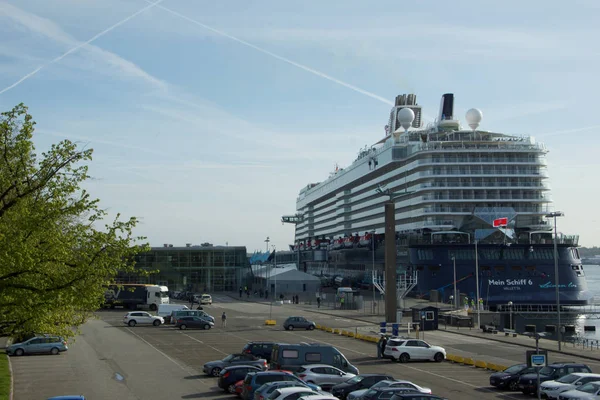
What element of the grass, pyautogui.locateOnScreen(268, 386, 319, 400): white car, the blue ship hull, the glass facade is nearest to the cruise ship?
the blue ship hull

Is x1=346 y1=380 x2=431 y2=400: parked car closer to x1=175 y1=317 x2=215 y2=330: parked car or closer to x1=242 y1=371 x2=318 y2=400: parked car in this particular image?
x1=242 y1=371 x2=318 y2=400: parked car

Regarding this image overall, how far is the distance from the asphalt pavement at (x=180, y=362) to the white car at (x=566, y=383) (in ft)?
3.24

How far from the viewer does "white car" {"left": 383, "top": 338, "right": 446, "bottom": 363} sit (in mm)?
34594

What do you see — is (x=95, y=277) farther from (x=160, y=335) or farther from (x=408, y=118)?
(x=408, y=118)

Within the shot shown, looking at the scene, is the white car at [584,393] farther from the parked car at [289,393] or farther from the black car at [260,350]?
the black car at [260,350]

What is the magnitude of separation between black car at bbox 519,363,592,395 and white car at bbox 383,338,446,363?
8135 mm

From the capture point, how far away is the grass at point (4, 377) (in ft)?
74.6

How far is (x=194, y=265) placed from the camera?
10431 cm

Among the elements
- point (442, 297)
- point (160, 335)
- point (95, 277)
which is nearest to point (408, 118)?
point (442, 297)

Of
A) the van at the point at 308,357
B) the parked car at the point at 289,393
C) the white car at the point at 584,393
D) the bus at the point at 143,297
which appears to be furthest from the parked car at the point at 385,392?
the bus at the point at 143,297

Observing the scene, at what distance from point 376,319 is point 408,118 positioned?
51.5 metres

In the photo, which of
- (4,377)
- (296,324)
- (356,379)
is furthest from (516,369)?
(296,324)

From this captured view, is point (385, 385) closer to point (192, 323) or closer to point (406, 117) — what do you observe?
point (192, 323)

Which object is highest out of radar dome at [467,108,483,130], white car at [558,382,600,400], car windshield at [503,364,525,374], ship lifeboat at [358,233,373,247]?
radar dome at [467,108,483,130]
